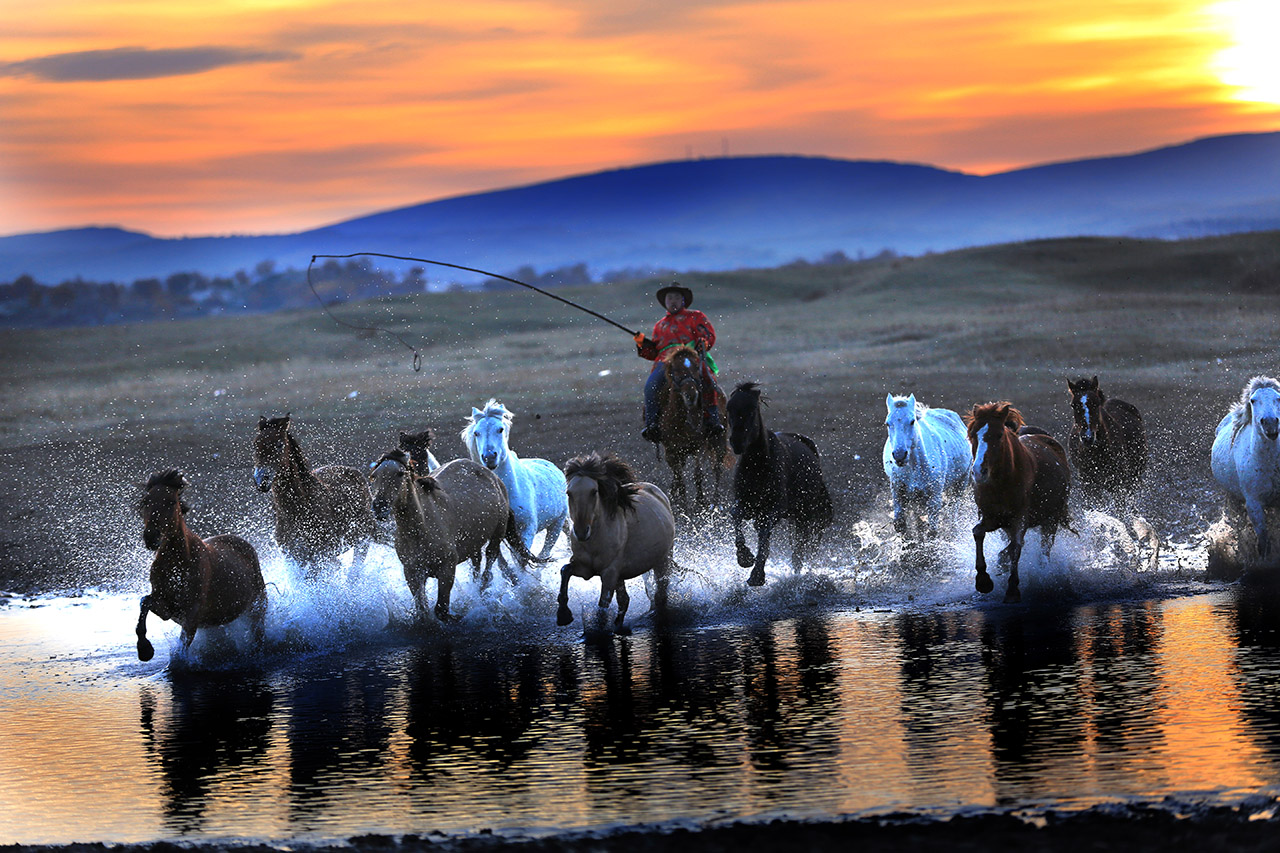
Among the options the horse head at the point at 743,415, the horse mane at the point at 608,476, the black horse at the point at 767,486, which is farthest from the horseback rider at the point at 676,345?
the horse mane at the point at 608,476

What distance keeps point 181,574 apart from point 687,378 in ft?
18.0

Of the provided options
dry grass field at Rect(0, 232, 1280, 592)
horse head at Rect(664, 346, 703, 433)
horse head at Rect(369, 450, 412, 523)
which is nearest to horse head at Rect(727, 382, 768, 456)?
horse head at Rect(664, 346, 703, 433)

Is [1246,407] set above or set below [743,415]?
below

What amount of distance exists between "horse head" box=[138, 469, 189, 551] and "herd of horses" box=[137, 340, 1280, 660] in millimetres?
12

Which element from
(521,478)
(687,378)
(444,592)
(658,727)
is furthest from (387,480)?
(687,378)

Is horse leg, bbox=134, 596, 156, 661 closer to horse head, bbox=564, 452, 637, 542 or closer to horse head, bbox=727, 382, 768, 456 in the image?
horse head, bbox=564, 452, 637, 542

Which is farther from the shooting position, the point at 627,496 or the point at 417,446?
the point at 417,446

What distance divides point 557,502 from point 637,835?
7365mm

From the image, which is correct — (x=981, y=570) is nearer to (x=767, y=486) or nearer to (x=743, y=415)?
(x=767, y=486)

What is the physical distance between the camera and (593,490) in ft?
36.4

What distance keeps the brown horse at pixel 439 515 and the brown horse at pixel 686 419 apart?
93.0 inches

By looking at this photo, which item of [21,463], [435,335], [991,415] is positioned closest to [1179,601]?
[991,415]

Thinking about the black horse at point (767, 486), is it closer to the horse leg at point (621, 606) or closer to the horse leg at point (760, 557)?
the horse leg at point (760, 557)

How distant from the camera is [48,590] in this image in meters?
15.3
